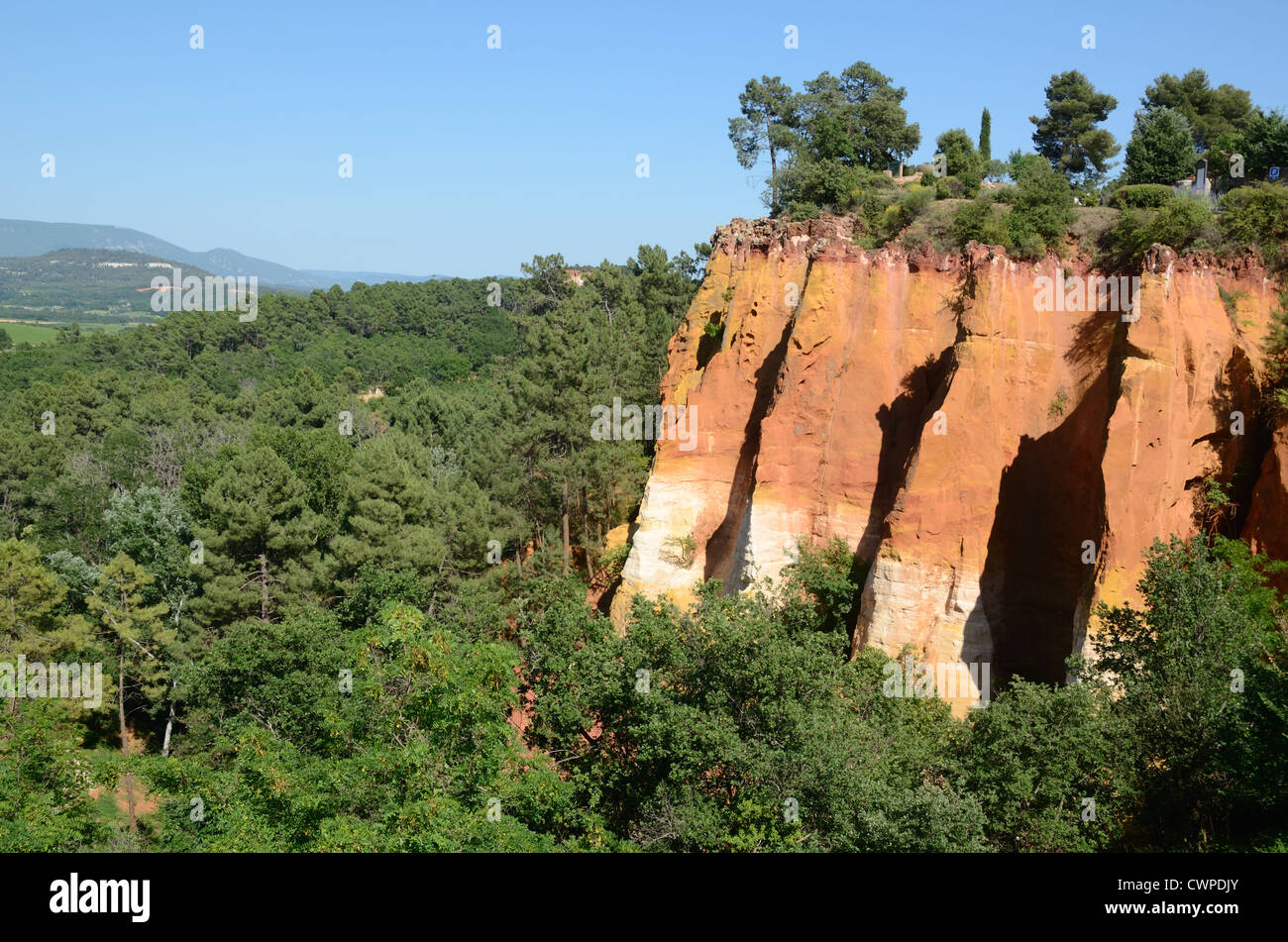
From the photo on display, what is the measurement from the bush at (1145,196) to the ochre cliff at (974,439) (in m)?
3.28

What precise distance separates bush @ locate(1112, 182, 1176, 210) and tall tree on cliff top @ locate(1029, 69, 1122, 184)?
1953 centimetres

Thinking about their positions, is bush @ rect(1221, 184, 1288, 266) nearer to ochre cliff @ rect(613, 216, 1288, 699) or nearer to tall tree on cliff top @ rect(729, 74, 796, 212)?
ochre cliff @ rect(613, 216, 1288, 699)

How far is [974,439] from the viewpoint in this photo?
2158 centimetres

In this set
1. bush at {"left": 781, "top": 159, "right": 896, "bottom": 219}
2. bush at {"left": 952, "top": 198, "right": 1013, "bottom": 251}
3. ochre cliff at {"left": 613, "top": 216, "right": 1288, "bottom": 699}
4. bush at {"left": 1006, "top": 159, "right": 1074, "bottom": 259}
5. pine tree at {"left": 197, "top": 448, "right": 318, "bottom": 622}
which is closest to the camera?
ochre cliff at {"left": 613, "top": 216, "right": 1288, "bottom": 699}

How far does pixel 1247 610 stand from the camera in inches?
676

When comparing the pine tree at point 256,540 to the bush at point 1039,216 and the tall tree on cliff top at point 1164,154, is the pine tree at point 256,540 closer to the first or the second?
the bush at point 1039,216

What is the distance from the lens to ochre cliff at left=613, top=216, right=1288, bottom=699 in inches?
750

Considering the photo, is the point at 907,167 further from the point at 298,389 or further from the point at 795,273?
the point at 298,389

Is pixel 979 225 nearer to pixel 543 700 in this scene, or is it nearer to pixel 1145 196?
pixel 1145 196

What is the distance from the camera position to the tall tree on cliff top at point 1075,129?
4238cm

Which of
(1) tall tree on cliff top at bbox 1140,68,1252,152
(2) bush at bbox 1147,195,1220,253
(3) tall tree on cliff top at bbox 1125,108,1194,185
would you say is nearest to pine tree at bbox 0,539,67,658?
(2) bush at bbox 1147,195,1220,253

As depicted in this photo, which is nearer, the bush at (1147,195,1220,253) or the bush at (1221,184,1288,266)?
the bush at (1221,184,1288,266)

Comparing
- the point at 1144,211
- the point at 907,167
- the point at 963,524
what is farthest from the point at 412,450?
the point at 1144,211

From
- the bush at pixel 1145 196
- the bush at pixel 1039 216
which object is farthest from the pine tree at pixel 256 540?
the bush at pixel 1145 196
